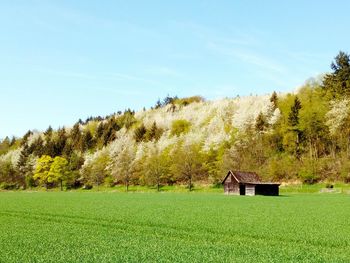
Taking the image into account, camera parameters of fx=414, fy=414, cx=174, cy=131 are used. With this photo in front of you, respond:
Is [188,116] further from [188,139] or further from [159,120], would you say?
[188,139]

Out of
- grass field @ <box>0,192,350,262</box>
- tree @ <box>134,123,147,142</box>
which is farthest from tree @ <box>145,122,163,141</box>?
grass field @ <box>0,192,350,262</box>

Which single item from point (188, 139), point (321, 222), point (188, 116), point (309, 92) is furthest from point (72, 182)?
point (321, 222)

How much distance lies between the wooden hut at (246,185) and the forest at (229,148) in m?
12.3

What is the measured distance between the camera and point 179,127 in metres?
172

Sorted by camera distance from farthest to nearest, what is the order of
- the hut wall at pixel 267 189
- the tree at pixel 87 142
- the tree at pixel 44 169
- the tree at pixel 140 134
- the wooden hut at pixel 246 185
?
the tree at pixel 87 142
the tree at pixel 140 134
the tree at pixel 44 169
the wooden hut at pixel 246 185
the hut wall at pixel 267 189

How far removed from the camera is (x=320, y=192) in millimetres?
91750

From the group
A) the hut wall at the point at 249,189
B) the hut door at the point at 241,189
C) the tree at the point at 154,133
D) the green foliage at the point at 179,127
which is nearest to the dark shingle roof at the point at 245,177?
the hut wall at the point at 249,189

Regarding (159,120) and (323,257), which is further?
(159,120)

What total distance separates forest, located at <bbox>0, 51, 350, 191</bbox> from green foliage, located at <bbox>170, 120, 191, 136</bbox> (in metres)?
0.43

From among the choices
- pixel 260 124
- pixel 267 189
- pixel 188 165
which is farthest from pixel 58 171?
→ pixel 267 189

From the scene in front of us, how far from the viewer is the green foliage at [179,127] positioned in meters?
170

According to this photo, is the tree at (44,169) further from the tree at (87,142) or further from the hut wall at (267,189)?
the hut wall at (267,189)

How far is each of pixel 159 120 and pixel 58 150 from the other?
49468 mm

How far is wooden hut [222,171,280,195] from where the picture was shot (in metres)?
92.1
